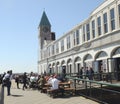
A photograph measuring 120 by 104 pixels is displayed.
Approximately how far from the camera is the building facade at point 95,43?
30.6 meters

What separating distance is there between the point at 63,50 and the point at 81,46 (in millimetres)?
10958

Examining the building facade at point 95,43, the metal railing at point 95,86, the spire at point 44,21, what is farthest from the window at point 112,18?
the spire at point 44,21

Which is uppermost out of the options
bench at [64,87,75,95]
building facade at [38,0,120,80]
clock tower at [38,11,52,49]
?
clock tower at [38,11,52,49]

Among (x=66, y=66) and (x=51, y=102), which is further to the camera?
(x=66, y=66)

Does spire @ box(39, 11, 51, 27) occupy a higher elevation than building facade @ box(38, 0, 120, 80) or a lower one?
higher

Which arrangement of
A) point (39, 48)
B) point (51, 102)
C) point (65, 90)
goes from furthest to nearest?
point (39, 48), point (65, 90), point (51, 102)

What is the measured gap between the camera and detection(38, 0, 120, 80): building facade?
3058cm

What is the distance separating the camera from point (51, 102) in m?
14.5

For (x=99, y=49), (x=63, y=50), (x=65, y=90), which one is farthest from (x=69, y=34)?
(x=65, y=90)

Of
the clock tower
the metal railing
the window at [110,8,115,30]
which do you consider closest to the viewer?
the metal railing

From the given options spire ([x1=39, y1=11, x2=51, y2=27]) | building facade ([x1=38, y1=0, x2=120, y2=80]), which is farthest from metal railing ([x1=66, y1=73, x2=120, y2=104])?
spire ([x1=39, y1=11, x2=51, y2=27])

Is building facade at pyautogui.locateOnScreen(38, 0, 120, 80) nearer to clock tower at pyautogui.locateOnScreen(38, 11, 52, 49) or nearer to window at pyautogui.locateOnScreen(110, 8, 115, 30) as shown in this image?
window at pyautogui.locateOnScreen(110, 8, 115, 30)

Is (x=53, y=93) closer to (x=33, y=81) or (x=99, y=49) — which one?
(x=33, y=81)

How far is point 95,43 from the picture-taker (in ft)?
116
